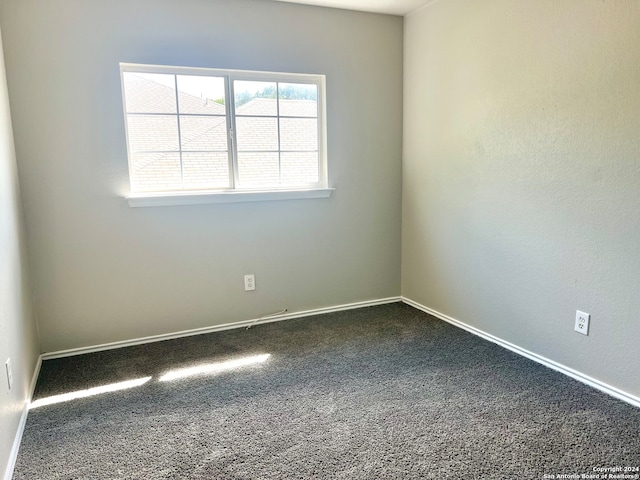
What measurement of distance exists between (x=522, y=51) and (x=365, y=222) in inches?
62.4

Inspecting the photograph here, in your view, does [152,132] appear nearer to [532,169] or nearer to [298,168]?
[298,168]

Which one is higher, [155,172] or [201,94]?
[201,94]

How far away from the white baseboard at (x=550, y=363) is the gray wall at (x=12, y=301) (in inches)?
102

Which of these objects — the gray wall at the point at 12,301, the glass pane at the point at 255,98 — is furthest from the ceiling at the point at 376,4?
the gray wall at the point at 12,301

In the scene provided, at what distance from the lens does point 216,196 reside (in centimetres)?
288

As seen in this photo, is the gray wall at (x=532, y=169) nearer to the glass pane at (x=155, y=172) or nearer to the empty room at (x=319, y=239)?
the empty room at (x=319, y=239)

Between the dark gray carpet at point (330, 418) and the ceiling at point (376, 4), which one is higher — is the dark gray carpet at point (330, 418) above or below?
below

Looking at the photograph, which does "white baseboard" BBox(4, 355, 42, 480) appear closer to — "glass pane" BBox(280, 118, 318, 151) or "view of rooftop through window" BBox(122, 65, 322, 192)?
"view of rooftop through window" BBox(122, 65, 322, 192)

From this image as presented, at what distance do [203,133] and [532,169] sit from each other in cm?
207

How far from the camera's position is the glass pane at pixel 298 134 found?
3.09 metres

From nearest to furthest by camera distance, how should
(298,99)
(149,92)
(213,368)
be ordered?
(213,368) → (149,92) → (298,99)

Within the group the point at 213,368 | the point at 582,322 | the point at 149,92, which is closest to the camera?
the point at 582,322

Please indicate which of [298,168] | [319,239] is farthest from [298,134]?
[319,239]

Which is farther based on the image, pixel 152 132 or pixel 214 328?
pixel 214 328
